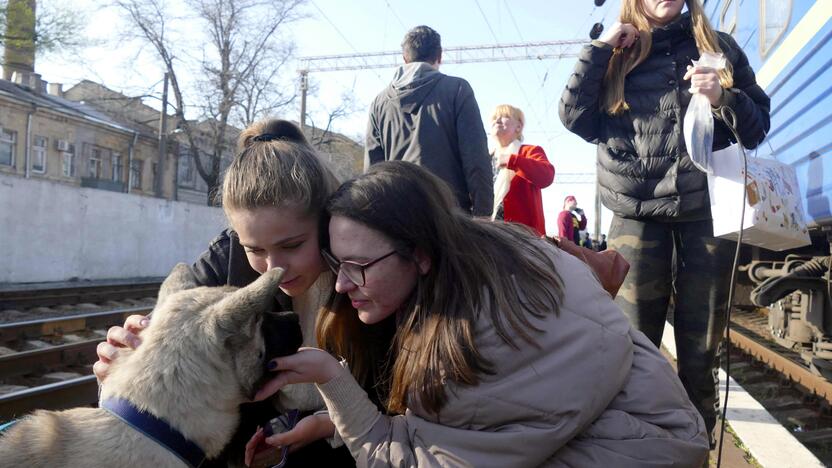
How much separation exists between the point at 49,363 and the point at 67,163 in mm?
35544

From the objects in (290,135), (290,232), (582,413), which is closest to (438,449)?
(582,413)

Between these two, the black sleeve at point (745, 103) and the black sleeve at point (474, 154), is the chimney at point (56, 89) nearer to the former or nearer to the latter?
the black sleeve at point (474, 154)

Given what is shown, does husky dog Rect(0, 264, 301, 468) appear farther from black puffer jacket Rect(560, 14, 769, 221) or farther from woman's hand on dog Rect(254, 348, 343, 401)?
black puffer jacket Rect(560, 14, 769, 221)

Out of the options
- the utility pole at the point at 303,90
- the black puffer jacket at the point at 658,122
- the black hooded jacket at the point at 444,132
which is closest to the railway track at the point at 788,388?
the black puffer jacket at the point at 658,122

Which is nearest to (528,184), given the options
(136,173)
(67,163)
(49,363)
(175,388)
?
(175,388)

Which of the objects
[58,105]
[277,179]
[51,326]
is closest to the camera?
[277,179]

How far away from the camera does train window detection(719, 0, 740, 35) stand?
6.87 m

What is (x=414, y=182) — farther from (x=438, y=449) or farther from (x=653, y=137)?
(x=653, y=137)

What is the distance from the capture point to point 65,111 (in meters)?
36.5

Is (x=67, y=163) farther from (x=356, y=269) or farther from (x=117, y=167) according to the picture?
(x=356, y=269)

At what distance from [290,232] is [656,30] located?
2251 millimetres

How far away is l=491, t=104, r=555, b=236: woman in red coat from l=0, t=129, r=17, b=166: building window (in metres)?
36.1

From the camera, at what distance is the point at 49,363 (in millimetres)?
6559

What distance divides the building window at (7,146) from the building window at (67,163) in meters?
2.78
